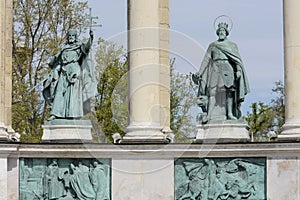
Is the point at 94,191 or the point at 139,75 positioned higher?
the point at 139,75

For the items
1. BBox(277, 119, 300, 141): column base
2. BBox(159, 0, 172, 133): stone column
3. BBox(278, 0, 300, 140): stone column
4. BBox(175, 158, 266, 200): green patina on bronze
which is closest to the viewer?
BBox(277, 119, 300, 141): column base

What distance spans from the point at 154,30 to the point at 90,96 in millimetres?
4558

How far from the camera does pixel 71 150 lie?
44469 mm

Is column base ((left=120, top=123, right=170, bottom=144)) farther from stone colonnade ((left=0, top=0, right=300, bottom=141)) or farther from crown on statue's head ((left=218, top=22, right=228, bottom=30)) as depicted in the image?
crown on statue's head ((left=218, top=22, right=228, bottom=30))

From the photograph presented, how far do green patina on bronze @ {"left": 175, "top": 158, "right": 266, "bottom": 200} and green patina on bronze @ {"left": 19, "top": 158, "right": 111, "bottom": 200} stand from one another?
3.54m

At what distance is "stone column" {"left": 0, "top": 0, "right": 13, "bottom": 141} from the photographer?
45.4 metres

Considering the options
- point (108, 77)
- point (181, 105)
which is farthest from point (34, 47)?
point (181, 105)

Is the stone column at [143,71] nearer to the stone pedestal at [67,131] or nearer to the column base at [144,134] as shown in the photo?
the column base at [144,134]

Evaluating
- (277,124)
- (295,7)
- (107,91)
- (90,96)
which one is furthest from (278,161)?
(277,124)

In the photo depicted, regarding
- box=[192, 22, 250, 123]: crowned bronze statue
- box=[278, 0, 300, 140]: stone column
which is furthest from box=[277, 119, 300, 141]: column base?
box=[192, 22, 250, 123]: crowned bronze statue

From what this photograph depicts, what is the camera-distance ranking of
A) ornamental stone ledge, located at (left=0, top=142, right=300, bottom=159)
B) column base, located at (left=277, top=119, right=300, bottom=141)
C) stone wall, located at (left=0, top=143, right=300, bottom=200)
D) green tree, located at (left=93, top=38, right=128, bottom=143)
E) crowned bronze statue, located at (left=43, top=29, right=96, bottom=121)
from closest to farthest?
column base, located at (left=277, top=119, right=300, bottom=141), ornamental stone ledge, located at (left=0, top=142, right=300, bottom=159), stone wall, located at (left=0, top=143, right=300, bottom=200), crowned bronze statue, located at (left=43, top=29, right=96, bottom=121), green tree, located at (left=93, top=38, right=128, bottom=143)

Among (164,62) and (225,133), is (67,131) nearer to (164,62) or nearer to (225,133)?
(225,133)

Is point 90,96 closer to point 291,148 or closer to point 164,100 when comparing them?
point 164,100

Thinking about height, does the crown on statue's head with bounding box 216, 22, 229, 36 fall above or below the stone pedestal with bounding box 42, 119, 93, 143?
above
